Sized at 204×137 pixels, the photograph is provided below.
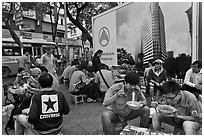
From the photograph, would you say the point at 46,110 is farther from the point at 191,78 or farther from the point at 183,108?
the point at 191,78

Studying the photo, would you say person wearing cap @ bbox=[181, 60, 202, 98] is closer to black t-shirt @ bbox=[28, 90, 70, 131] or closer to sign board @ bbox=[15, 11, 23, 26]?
black t-shirt @ bbox=[28, 90, 70, 131]

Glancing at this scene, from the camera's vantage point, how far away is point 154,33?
14.2ft

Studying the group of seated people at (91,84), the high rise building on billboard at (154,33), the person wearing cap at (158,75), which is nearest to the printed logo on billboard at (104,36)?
the high rise building on billboard at (154,33)

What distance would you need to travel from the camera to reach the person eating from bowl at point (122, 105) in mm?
2227

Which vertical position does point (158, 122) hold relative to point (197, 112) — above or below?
below

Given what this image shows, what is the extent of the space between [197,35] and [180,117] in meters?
2.08

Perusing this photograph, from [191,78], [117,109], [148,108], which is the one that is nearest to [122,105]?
[117,109]

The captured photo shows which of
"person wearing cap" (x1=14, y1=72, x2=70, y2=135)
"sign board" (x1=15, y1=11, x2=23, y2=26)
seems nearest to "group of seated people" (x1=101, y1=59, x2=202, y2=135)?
"person wearing cap" (x1=14, y1=72, x2=70, y2=135)

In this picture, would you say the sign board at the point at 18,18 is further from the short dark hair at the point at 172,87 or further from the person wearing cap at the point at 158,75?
the short dark hair at the point at 172,87

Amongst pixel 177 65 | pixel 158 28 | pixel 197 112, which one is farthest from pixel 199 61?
pixel 197 112

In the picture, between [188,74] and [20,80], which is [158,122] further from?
[20,80]

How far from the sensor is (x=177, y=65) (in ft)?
12.9

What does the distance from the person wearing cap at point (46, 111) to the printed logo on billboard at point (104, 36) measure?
4366mm

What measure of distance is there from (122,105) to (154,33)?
8.48 feet
